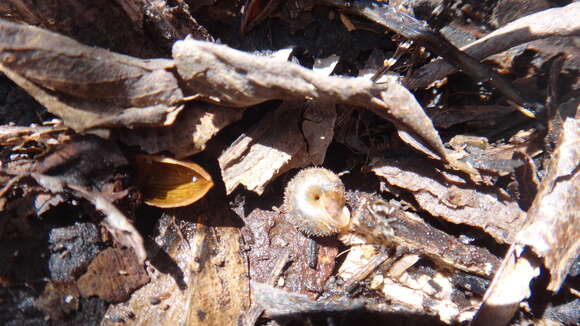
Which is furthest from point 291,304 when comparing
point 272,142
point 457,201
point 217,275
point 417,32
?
point 417,32

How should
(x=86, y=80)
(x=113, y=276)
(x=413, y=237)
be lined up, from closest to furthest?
(x=86, y=80) < (x=113, y=276) < (x=413, y=237)

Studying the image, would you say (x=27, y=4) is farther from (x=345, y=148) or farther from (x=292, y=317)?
(x=292, y=317)

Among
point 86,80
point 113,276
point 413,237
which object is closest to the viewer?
point 86,80

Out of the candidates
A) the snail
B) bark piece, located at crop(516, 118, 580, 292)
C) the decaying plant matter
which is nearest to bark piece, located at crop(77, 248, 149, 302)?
the decaying plant matter

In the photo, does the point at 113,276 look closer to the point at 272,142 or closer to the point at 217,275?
the point at 217,275

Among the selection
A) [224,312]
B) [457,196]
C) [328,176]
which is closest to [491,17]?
[457,196]

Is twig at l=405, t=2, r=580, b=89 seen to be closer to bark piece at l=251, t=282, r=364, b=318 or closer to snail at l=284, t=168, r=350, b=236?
snail at l=284, t=168, r=350, b=236

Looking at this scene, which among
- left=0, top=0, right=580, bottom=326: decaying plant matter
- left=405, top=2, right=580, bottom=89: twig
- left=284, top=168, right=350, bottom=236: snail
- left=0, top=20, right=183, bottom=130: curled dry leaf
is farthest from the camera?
left=284, top=168, right=350, bottom=236: snail
